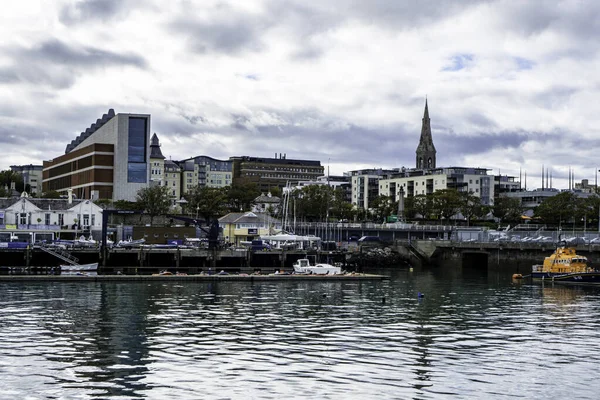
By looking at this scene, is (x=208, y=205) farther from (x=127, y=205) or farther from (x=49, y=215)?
(x=49, y=215)

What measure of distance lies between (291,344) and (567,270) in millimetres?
59053

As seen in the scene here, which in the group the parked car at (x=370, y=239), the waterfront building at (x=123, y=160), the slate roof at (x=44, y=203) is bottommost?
the parked car at (x=370, y=239)

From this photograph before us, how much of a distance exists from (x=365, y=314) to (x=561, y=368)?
72.1 ft

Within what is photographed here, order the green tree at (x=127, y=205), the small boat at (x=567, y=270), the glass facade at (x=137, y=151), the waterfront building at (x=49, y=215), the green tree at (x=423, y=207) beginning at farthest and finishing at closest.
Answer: the green tree at (x=423, y=207) → the glass facade at (x=137, y=151) → the green tree at (x=127, y=205) → the waterfront building at (x=49, y=215) → the small boat at (x=567, y=270)

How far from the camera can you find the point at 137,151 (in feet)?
630

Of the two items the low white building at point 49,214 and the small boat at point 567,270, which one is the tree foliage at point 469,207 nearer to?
the low white building at point 49,214

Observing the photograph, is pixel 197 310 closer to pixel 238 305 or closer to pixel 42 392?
pixel 238 305

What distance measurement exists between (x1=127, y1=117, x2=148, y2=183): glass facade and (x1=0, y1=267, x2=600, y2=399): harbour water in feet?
381

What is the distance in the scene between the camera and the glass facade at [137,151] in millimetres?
191000

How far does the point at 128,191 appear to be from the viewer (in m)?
192

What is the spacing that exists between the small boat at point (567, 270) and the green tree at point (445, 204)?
90.9m

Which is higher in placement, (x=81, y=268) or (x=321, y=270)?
(x=321, y=270)

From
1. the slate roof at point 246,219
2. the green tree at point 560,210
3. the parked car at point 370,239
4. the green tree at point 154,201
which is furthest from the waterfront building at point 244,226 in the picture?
the green tree at point 560,210

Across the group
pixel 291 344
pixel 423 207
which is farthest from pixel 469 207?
pixel 291 344
